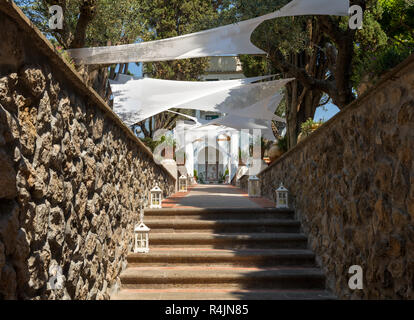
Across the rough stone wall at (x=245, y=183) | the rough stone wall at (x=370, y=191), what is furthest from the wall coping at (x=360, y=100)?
the rough stone wall at (x=245, y=183)

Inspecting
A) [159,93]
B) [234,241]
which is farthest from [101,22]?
[234,241]

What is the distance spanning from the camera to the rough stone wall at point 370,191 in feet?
6.91

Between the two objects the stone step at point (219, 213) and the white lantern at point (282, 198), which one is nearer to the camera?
the stone step at point (219, 213)

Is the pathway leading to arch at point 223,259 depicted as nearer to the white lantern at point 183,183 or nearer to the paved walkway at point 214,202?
the paved walkway at point 214,202

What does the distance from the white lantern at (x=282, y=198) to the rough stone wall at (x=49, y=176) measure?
273 centimetres

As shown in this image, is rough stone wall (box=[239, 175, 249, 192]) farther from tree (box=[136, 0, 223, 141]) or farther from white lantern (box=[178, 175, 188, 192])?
tree (box=[136, 0, 223, 141])

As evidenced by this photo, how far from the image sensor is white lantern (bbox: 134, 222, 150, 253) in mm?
4117

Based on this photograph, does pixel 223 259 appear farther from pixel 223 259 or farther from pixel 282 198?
pixel 282 198

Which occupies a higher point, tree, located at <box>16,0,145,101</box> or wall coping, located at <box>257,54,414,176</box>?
tree, located at <box>16,0,145,101</box>

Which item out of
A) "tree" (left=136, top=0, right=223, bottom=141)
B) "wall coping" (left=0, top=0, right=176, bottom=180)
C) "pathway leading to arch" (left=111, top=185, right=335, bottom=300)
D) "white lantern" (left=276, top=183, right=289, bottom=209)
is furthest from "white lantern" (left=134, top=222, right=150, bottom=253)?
"tree" (left=136, top=0, right=223, bottom=141)

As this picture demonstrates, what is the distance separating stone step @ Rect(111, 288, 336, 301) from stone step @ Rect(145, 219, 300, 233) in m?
1.23

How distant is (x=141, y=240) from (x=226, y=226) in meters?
1.14

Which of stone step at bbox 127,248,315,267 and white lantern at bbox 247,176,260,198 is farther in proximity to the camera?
white lantern at bbox 247,176,260,198

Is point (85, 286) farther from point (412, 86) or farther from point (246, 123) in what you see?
point (246, 123)
